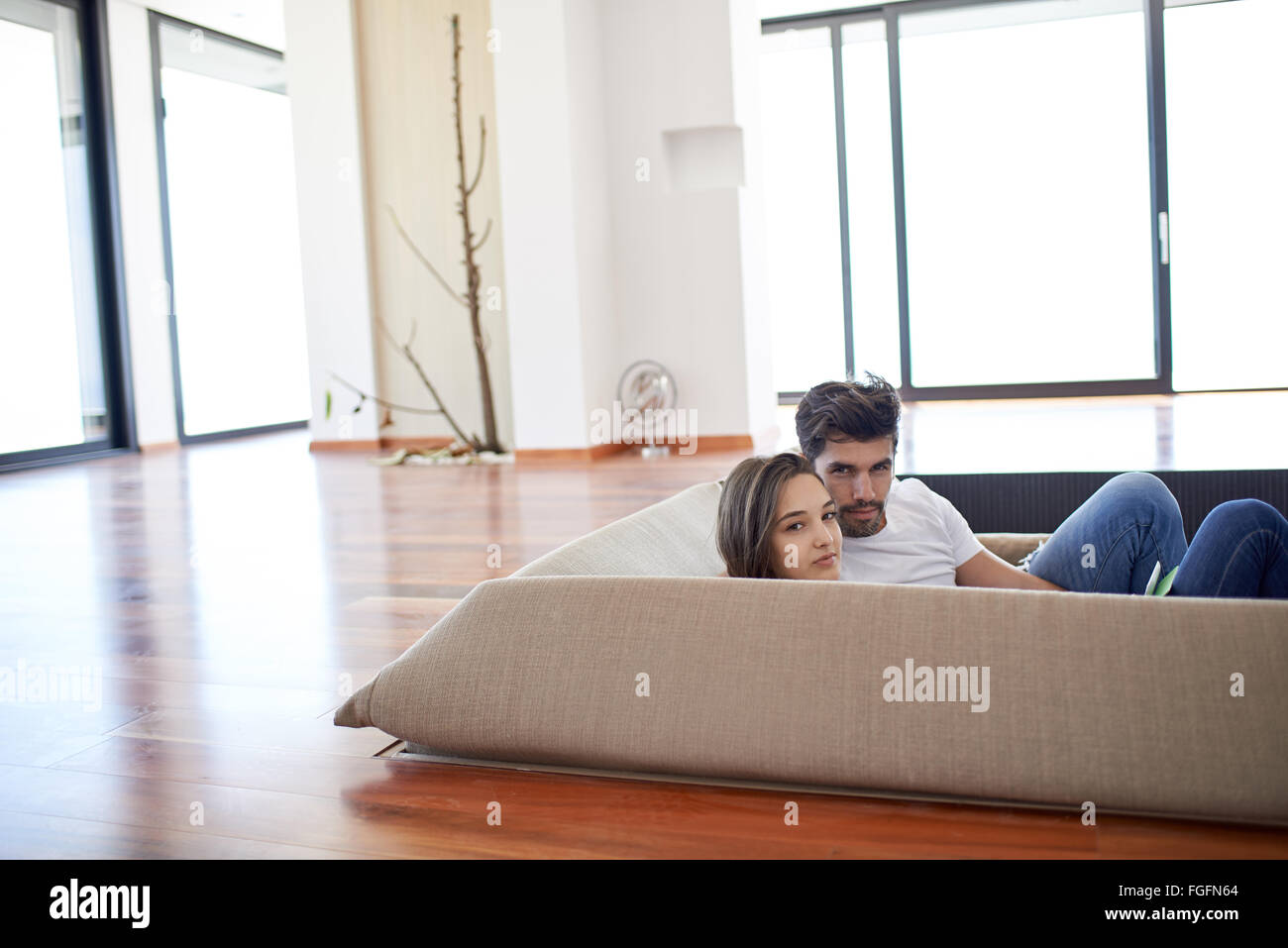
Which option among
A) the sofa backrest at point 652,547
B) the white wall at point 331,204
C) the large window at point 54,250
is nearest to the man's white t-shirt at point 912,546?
the sofa backrest at point 652,547

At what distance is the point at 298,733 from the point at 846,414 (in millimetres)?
1195

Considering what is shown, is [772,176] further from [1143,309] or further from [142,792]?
[142,792]

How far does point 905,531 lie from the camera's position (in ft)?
7.28

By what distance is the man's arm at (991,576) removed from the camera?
2273mm

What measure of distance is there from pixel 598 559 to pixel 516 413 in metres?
5.02

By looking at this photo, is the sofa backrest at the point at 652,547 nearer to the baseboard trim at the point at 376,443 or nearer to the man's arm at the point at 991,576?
the man's arm at the point at 991,576

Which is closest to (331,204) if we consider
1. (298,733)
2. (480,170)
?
(480,170)

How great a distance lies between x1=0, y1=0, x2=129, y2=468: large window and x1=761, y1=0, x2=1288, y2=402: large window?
491 centimetres

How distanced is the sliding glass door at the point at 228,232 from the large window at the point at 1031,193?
162 inches

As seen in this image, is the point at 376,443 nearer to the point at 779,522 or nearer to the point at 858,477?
the point at 858,477

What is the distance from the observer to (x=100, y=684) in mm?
2695

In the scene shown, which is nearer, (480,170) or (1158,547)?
(1158,547)

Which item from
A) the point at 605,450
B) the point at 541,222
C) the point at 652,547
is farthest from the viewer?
the point at 605,450
